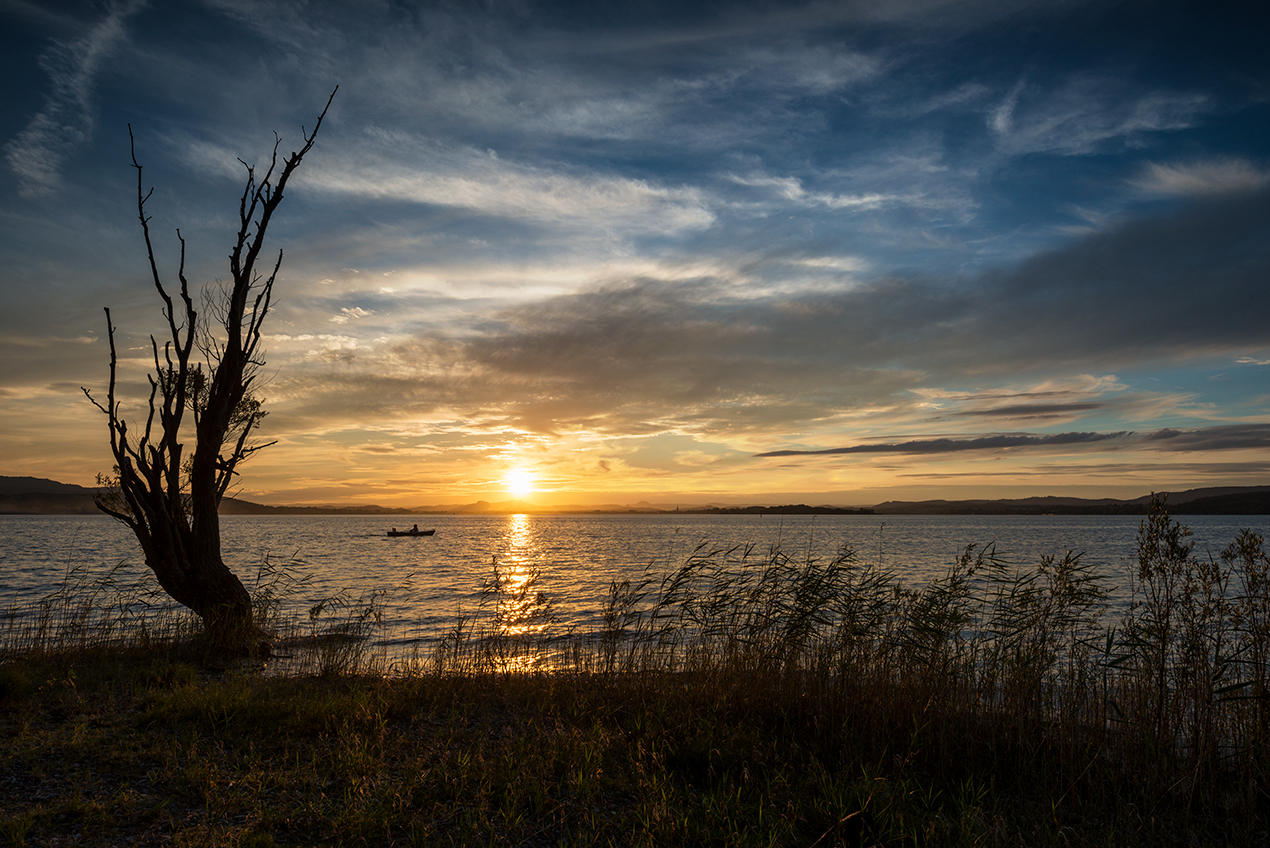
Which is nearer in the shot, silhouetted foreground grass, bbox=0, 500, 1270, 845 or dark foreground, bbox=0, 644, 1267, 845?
dark foreground, bbox=0, 644, 1267, 845

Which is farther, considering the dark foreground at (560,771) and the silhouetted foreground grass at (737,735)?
the silhouetted foreground grass at (737,735)

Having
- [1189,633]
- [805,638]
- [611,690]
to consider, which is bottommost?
[611,690]

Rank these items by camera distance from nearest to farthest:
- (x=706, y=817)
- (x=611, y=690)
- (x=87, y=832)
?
(x=87, y=832), (x=706, y=817), (x=611, y=690)

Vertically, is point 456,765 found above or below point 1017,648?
below

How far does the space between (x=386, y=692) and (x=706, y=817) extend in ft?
17.6

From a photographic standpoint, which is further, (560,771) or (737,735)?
(737,735)

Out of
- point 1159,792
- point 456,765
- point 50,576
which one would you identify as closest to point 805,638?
point 1159,792

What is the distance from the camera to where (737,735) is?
292 inches

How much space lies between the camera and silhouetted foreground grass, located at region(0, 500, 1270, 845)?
5.34 meters

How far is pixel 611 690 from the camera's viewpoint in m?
9.41

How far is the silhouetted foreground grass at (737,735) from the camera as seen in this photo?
210 inches

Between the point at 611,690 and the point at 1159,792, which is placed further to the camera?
the point at 611,690

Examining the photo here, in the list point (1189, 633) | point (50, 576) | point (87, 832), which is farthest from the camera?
point (50, 576)

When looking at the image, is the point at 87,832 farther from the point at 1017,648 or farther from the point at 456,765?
the point at 1017,648
